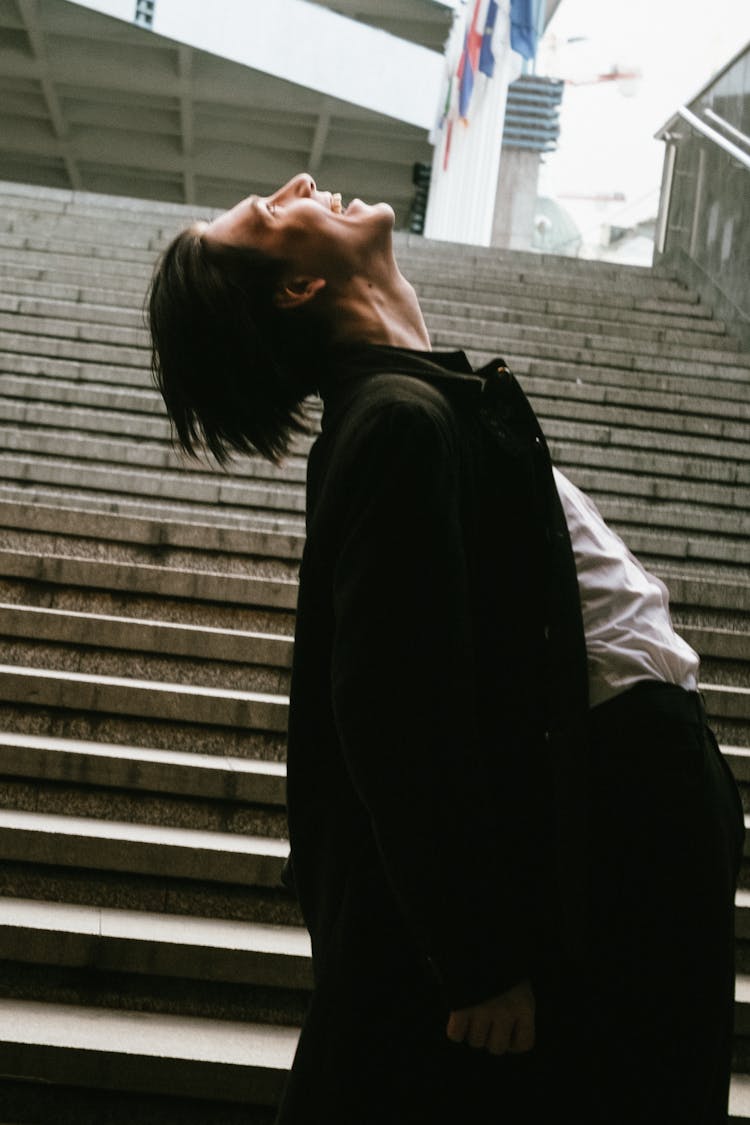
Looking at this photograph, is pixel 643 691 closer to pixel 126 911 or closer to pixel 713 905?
pixel 713 905

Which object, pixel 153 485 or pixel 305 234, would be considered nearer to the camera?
pixel 305 234

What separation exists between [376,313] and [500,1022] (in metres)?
0.84

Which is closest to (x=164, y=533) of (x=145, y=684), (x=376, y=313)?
(x=145, y=684)

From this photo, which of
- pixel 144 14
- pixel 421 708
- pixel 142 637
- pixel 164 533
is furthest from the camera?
pixel 144 14

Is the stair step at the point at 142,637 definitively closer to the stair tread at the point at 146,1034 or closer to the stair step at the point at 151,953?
the stair step at the point at 151,953

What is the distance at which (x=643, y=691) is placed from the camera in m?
1.28

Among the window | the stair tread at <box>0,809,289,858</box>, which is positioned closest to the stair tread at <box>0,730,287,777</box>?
the stair tread at <box>0,809,289,858</box>

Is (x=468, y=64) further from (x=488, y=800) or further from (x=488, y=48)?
(x=488, y=800)

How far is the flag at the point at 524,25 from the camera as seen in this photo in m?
12.2

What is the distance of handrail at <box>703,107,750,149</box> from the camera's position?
8.70 metres

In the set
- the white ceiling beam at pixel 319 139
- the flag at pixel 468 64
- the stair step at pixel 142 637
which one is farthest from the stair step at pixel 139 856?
the white ceiling beam at pixel 319 139

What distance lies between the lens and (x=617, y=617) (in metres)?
1.35

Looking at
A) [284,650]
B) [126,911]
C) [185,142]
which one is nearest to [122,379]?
[284,650]

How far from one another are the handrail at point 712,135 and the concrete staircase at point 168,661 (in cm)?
180
